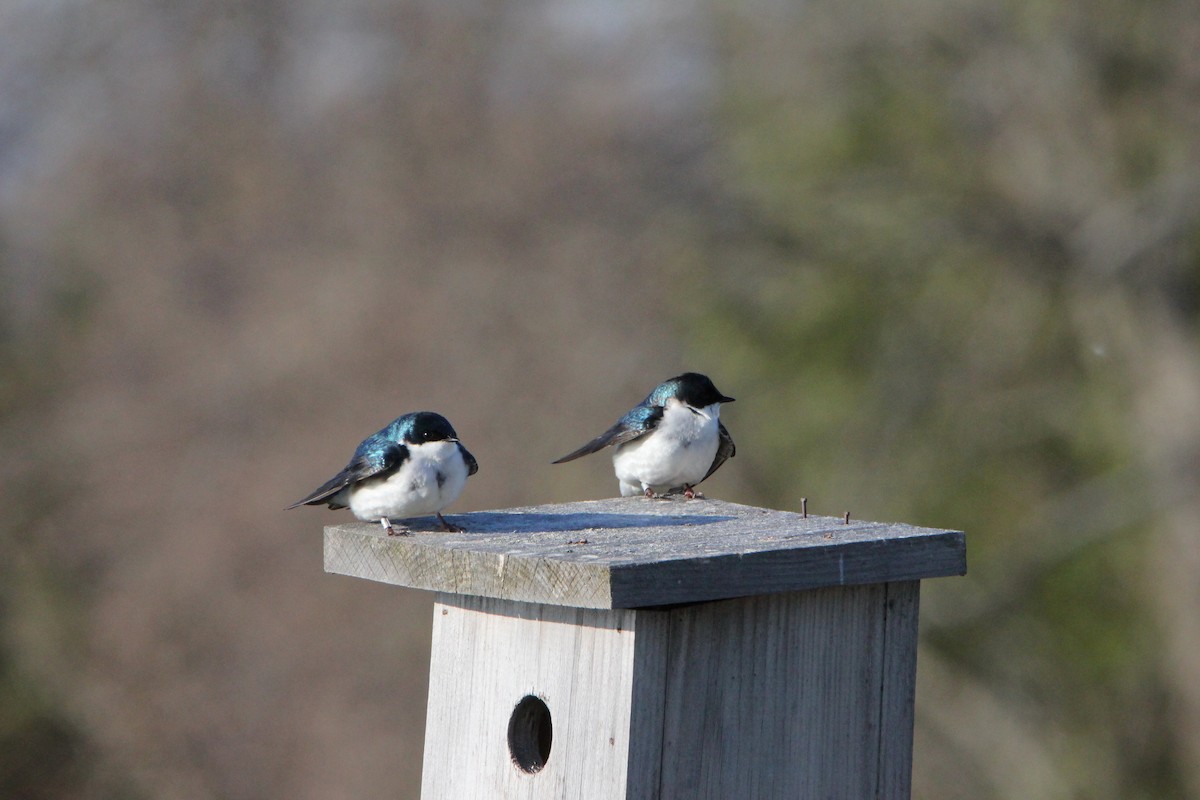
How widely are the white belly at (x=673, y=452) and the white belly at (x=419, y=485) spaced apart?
2.49ft

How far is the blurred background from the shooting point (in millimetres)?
6770

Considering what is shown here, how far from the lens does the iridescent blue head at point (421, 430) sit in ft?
8.45

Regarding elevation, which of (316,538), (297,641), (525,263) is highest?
(525,263)

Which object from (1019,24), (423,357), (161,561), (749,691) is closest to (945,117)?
(1019,24)

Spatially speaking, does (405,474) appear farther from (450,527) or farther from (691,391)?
(691,391)

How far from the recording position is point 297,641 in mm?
7727

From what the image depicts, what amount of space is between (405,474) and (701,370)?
495 cm

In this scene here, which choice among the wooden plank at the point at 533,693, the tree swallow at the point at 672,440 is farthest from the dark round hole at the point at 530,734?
the tree swallow at the point at 672,440

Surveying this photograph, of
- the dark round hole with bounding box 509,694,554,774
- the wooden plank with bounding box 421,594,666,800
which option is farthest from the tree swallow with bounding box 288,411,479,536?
the dark round hole with bounding box 509,694,554,774

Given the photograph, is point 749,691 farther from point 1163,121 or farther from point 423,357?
point 423,357

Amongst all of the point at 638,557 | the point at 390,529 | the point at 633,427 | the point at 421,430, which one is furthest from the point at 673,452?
the point at 638,557

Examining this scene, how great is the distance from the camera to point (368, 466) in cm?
254

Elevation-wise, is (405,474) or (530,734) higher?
(405,474)

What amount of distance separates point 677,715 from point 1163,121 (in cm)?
536
